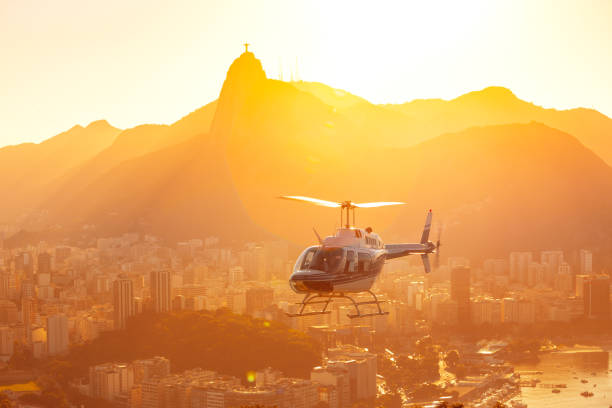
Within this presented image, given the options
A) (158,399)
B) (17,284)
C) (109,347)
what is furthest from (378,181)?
(158,399)

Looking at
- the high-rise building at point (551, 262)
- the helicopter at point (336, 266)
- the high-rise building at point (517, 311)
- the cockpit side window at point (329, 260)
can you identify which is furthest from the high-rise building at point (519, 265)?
the cockpit side window at point (329, 260)

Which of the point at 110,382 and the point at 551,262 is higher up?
the point at 551,262

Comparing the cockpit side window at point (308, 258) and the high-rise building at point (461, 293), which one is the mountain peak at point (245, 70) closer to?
the high-rise building at point (461, 293)

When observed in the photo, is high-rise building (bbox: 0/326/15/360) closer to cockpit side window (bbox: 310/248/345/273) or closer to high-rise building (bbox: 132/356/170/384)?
high-rise building (bbox: 132/356/170/384)

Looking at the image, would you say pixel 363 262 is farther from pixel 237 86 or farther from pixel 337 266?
pixel 237 86

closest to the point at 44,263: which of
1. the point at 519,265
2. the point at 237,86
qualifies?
the point at 237,86

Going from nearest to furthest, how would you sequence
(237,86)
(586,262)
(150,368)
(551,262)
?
1. (150,368)
2. (586,262)
3. (551,262)
4. (237,86)

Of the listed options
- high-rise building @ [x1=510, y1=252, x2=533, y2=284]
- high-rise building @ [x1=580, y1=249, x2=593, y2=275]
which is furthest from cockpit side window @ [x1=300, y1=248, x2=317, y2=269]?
high-rise building @ [x1=580, y1=249, x2=593, y2=275]
